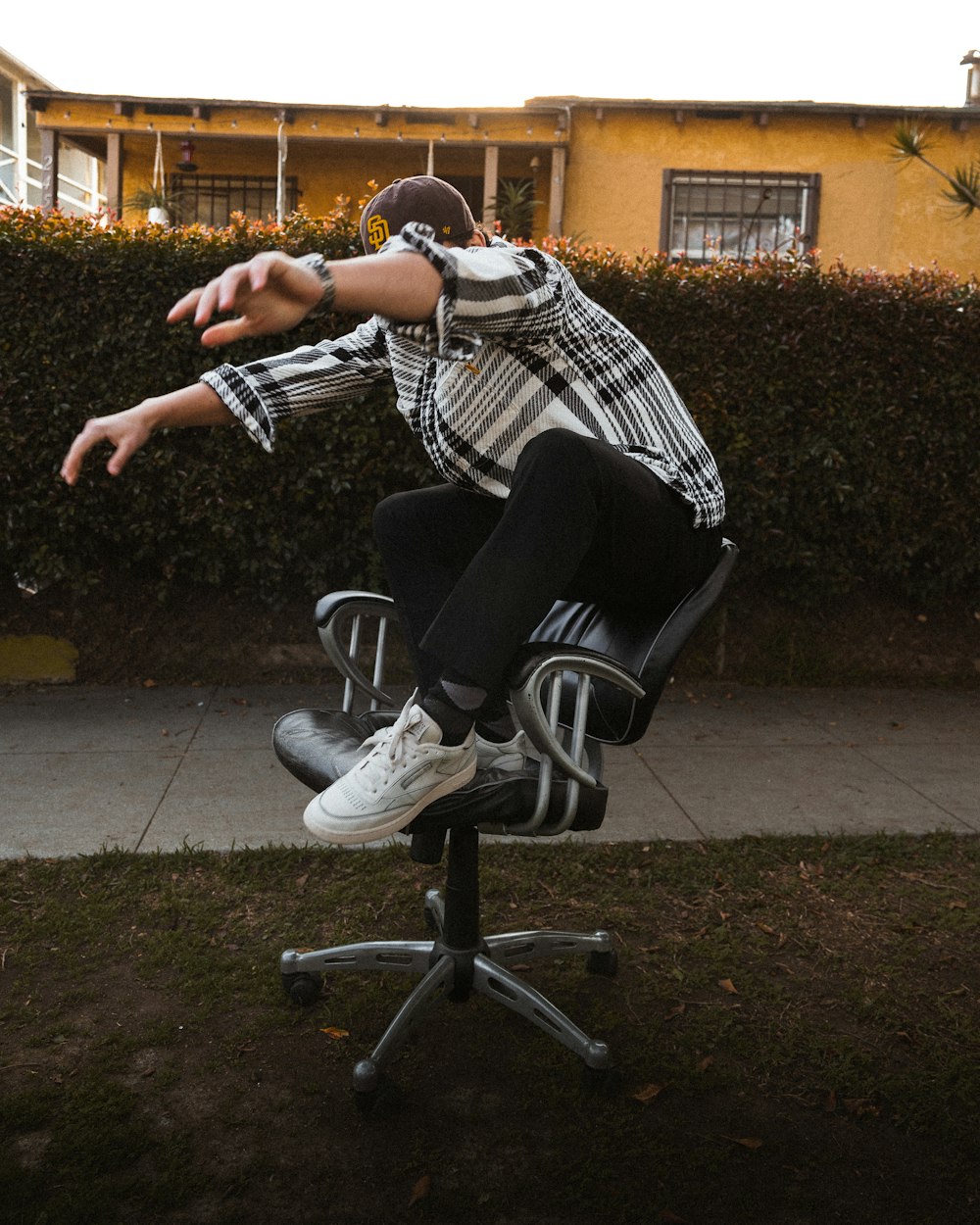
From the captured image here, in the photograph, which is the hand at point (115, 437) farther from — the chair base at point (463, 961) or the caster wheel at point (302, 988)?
the caster wheel at point (302, 988)

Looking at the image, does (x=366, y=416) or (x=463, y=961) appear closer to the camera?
(x=463, y=961)

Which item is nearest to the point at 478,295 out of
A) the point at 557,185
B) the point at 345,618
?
the point at 345,618

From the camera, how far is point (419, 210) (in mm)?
2076

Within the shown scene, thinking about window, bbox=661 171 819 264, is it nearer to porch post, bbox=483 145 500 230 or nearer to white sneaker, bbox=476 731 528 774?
porch post, bbox=483 145 500 230

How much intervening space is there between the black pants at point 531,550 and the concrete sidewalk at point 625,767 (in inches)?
51.0

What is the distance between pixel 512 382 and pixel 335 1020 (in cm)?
146

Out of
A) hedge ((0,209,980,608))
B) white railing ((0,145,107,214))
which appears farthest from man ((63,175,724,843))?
white railing ((0,145,107,214))

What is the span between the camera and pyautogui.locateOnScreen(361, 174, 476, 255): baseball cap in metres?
2.08

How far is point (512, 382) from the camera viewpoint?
2219 millimetres

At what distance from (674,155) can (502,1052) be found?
426 inches

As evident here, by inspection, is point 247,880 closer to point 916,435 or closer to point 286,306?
point 286,306

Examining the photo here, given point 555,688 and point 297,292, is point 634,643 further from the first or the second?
point 297,292

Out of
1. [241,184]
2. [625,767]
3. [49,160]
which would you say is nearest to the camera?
[625,767]

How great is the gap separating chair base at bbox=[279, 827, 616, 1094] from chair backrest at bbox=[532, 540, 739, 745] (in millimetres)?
377
